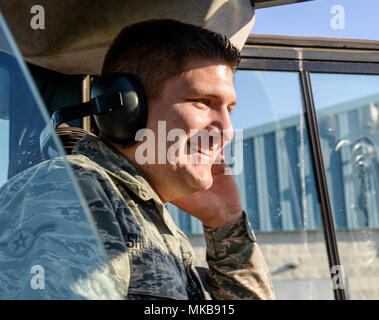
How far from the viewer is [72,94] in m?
1.81

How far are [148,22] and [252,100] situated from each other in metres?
0.67

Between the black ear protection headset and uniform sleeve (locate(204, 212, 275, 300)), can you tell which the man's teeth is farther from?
uniform sleeve (locate(204, 212, 275, 300))

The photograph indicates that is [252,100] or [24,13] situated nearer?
[24,13]

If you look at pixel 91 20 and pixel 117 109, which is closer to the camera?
pixel 117 109

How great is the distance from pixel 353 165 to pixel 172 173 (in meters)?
1.00

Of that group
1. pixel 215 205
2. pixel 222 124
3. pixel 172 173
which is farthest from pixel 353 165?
pixel 172 173

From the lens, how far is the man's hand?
5.23 feet

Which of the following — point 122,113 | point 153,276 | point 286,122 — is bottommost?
point 153,276

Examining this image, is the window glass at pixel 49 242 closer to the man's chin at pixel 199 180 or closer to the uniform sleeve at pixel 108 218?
the uniform sleeve at pixel 108 218

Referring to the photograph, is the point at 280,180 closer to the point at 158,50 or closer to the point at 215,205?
the point at 215,205

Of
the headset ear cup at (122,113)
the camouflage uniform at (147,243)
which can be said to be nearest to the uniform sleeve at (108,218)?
the camouflage uniform at (147,243)

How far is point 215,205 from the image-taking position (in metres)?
1.60
